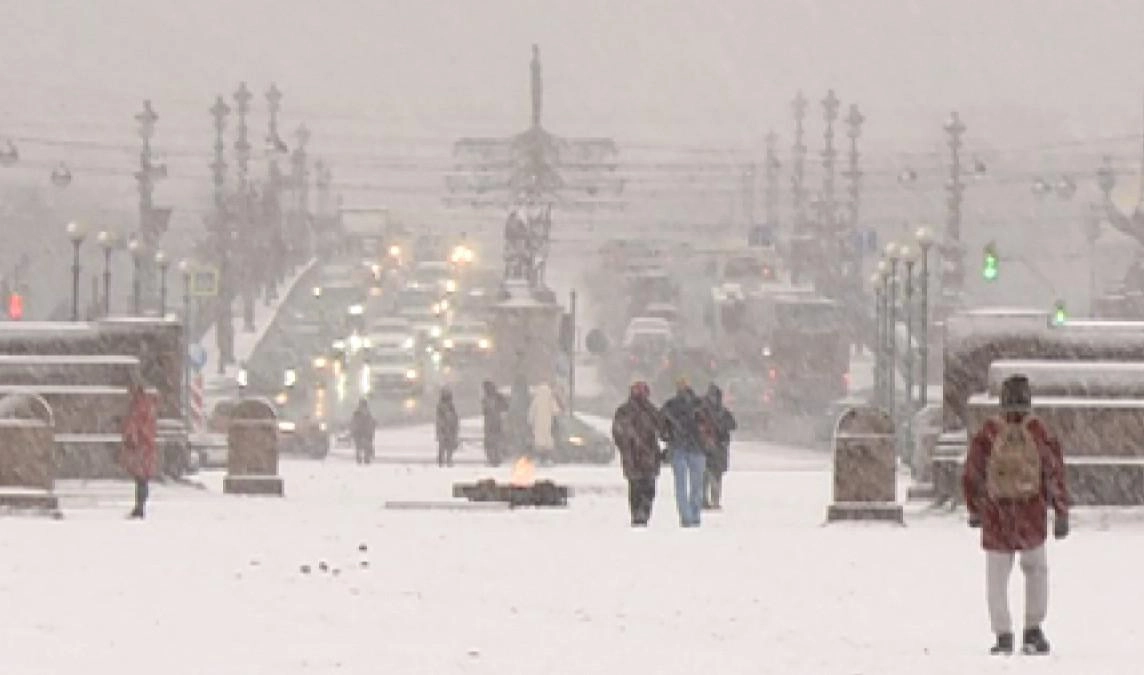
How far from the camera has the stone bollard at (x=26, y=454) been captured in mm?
28844

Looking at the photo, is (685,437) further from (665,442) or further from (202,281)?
(202,281)

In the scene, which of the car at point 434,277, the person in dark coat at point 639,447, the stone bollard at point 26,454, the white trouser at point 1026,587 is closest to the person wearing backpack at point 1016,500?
the white trouser at point 1026,587

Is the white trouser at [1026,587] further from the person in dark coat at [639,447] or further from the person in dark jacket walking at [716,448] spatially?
the person in dark jacket walking at [716,448]

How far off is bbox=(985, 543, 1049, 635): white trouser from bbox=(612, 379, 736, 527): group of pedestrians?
13081 mm

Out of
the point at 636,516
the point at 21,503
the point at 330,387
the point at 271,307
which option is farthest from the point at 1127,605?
the point at 271,307

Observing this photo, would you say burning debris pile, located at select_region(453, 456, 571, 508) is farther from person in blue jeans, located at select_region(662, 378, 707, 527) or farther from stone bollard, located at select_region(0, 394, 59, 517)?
stone bollard, located at select_region(0, 394, 59, 517)

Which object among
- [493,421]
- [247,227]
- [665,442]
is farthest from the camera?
[247,227]

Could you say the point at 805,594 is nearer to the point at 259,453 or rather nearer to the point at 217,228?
the point at 259,453

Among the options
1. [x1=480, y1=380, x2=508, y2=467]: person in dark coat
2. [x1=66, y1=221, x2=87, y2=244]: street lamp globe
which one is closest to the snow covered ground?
[x1=66, y1=221, x2=87, y2=244]: street lamp globe

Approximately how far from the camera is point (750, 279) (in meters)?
150

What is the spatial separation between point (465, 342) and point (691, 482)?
109 m

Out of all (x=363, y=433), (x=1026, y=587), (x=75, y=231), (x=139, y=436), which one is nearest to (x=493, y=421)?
(x=363, y=433)

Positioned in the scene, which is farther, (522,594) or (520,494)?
(520,494)

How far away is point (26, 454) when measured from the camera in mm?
28875
